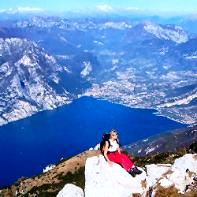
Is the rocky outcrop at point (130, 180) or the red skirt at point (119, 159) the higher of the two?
the red skirt at point (119, 159)

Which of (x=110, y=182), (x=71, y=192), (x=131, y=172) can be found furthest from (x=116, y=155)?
(x=71, y=192)

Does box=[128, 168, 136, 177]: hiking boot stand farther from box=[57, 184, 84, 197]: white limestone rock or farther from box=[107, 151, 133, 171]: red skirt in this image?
box=[57, 184, 84, 197]: white limestone rock

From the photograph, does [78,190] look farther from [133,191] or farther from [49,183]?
[49,183]

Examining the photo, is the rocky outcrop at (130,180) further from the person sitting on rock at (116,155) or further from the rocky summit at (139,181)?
the person sitting on rock at (116,155)

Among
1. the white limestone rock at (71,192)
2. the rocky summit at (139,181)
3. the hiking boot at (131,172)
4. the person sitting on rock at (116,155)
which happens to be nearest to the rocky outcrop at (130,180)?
the rocky summit at (139,181)

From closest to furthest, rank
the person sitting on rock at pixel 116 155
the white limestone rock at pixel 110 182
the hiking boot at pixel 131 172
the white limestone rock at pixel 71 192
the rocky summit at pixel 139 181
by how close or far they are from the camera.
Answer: the rocky summit at pixel 139 181
the white limestone rock at pixel 110 182
the hiking boot at pixel 131 172
the person sitting on rock at pixel 116 155
the white limestone rock at pixel 71 192

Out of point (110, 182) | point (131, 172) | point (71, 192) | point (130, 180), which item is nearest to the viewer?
point (110, 182)

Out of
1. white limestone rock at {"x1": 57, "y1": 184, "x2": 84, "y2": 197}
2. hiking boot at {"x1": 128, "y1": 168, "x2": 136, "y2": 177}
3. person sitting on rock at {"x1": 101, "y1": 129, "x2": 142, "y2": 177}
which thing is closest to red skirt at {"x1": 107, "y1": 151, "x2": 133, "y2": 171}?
person sitting on rock at {"x1": 101, "y1": 129, "x2": 142, "y2": 177}

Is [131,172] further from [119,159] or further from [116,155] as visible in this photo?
[116,155]

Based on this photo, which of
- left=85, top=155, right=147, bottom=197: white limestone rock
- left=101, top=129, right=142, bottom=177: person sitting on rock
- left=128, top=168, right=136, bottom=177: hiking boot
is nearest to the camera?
left=85, top=155, right=147, bottom=197: white limestone rock

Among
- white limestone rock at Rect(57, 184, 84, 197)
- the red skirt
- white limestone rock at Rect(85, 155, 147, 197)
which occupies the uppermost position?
the red skirt

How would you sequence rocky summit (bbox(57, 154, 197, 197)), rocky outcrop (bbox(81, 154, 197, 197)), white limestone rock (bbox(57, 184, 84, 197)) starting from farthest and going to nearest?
white limestone rock (bbox(57, 184, 84, 197)) < rocky outcrop (bbox(81, 154, 197, 197)) < rocky summit (bbox(57, 154, 197, 197))

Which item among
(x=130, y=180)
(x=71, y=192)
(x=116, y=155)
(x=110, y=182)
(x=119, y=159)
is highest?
(x=116, y=155)
